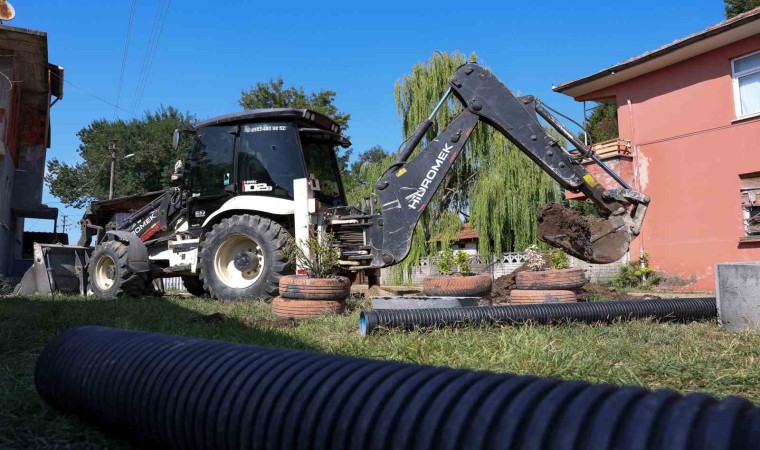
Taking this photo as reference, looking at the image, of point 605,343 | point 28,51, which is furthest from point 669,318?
point 28,51

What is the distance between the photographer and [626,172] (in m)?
14.7

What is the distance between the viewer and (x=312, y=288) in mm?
6203

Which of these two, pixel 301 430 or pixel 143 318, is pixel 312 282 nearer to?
pixel 143 318

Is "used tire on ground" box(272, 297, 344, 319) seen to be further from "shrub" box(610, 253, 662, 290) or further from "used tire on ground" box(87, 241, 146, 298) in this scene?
"shrub" box(610, 253, 662, 290)

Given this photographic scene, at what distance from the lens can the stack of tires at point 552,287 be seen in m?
6.48

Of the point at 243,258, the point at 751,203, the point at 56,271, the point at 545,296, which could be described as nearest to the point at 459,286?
the point at 545,296

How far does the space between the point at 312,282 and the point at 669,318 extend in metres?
3.66

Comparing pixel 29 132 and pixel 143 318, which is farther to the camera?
pixel 29 132

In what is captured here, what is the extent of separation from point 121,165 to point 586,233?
35.7 metres

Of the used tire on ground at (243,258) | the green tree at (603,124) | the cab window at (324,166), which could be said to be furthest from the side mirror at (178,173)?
the green tree at (603,124)

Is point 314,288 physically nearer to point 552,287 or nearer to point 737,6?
A: point 552,287

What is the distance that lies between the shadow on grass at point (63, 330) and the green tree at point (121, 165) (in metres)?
30.3

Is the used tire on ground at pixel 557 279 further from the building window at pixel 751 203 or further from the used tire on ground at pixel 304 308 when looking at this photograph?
the building window at pixel 751 203

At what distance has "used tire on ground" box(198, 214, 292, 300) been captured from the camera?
7559mm
